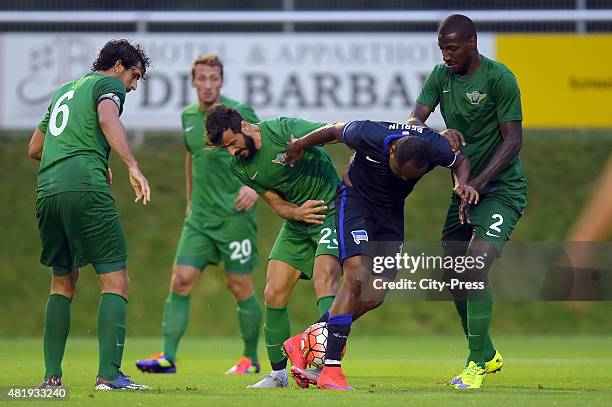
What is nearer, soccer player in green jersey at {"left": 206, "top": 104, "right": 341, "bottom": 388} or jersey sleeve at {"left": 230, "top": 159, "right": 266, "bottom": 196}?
soccer player in green jersey at {"left": 206, "top": 104, "right": 341, "bottom": 388}

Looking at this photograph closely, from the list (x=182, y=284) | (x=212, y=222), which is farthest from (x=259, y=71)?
(x=182, y=284)

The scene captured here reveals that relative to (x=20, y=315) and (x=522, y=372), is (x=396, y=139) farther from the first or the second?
(x=20, y=315)

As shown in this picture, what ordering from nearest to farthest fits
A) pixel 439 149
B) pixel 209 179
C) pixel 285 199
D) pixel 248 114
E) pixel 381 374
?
pixel 439 149
pixel 285 199
pixel 381 374
pixel 248 114
pixel 209 179

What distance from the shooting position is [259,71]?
763 inches

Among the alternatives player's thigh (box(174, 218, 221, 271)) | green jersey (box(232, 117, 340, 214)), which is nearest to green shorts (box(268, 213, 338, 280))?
green jersey (box(232, 117, 340, 214))

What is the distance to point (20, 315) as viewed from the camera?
1806 centimetres

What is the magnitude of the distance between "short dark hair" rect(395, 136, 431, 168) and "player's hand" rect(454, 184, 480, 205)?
2.05 ft

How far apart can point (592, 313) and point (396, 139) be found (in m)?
10.6

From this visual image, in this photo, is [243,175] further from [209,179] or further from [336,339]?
[209,179]

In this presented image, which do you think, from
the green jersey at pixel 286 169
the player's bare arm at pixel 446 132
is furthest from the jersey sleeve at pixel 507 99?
the green jersey at pixel 286 169

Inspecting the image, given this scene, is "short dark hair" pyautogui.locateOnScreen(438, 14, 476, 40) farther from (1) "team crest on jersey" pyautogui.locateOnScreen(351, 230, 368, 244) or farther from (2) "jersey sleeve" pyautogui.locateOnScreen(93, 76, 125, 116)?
(2) "jersey sleeve" pyautogui.locateOnScreen(93, 76, 125, 116)

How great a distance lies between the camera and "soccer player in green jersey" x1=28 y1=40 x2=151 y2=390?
8.58 meters

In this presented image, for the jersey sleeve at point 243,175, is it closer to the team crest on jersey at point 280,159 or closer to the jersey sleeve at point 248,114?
the team crest on jersey at point 280,159

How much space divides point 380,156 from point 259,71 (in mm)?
10747
